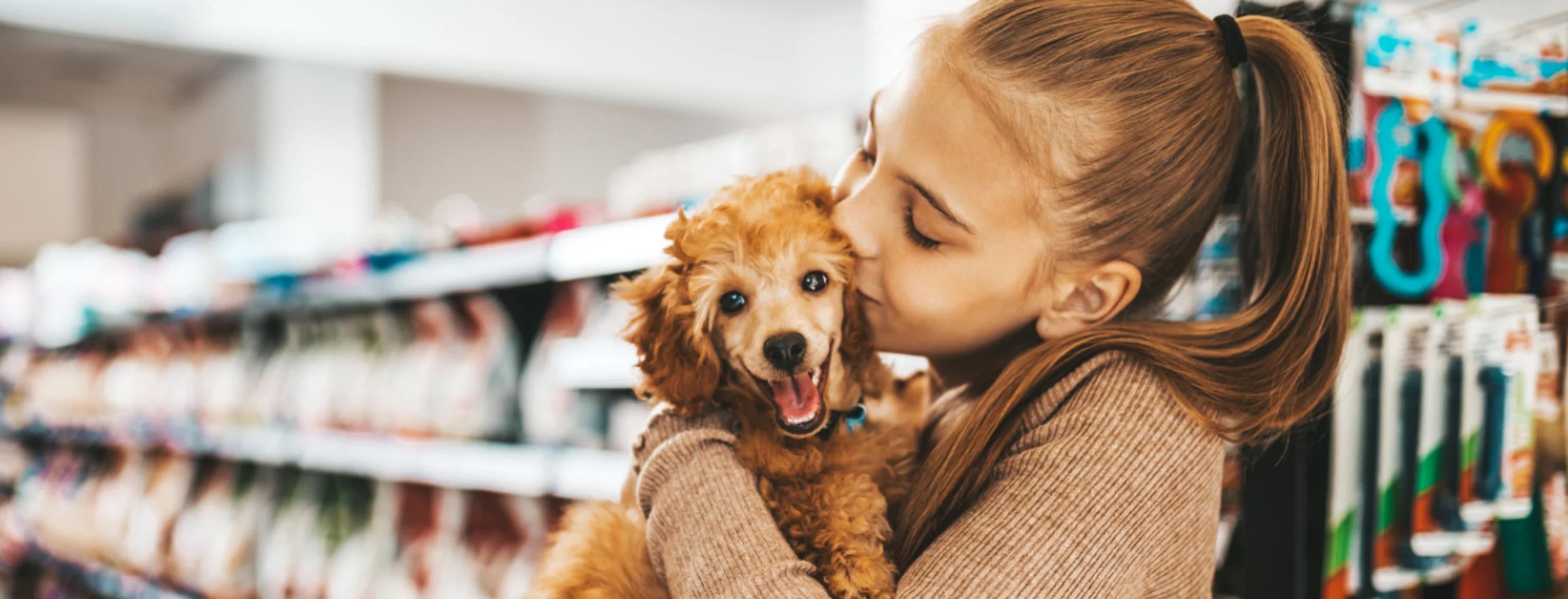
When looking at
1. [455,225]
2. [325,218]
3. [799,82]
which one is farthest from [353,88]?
[455,225]

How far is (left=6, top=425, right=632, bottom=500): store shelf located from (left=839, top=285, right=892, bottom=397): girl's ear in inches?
29.5

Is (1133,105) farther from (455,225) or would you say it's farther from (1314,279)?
(455,225)

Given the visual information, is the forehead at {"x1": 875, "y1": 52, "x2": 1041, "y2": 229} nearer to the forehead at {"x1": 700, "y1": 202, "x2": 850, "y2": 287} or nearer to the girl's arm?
the forehead at {"x1": 700, "y1": 202, "x2": 850, "y2": 287}

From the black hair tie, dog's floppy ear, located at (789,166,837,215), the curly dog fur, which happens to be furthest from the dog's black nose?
the black hair tie

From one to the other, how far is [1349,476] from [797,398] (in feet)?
2.13

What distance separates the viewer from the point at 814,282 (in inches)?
34.5

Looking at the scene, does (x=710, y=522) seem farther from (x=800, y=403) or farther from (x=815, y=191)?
(x=815, y=191)

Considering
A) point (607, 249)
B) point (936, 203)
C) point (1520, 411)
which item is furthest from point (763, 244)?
point (607, 249)

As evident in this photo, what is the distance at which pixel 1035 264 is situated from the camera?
92cm

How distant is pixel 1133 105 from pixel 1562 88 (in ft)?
1.85

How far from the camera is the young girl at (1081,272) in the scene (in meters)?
0.83

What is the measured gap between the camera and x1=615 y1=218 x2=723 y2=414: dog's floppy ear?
0.88 m

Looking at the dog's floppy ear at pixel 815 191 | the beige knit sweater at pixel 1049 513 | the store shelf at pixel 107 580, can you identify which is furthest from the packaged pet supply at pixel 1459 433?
the store shelf at pixel 107 580

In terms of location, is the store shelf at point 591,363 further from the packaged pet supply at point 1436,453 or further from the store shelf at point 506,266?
the packaged pet supply at point 1436,453
